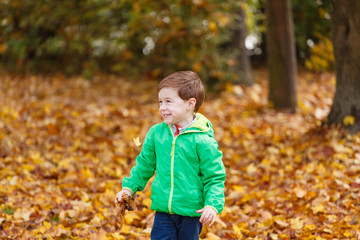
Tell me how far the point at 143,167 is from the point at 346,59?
3820 mm

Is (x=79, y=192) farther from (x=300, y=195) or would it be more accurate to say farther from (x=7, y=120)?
(x=7, y=120)

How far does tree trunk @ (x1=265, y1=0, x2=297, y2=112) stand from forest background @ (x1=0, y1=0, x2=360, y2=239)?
0.85ft

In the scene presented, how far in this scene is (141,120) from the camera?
282 inches

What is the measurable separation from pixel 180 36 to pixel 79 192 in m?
4.56

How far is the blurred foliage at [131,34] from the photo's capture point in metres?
8.05

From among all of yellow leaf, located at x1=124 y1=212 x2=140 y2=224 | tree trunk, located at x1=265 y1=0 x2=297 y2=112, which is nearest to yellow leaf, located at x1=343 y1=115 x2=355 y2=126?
tree trunk, located at x1=265 y1=0 x2=297 y2=112

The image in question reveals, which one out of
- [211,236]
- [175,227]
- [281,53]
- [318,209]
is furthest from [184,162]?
[281,53]

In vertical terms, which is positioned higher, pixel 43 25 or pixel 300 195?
pixel 43 25

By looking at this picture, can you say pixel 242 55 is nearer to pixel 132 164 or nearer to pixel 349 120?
pixel 349 120

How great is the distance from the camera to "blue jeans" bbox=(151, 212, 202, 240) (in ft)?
8.43

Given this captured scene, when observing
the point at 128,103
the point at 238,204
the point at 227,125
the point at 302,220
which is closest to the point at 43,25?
the point at 128,103

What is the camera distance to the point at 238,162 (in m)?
5.54

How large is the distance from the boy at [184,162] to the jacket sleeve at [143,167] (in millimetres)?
60

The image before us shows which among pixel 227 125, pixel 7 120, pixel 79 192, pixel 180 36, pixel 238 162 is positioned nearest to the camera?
pixel 79 192
